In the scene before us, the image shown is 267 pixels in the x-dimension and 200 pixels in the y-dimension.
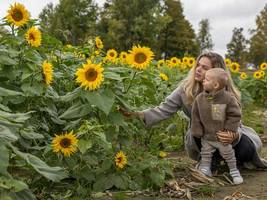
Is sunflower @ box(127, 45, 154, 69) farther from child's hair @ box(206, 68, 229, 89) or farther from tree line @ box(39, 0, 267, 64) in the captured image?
→ tree line @ box(39, 0, 267, 64)

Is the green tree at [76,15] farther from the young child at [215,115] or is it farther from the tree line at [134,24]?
the young child at [215,115]

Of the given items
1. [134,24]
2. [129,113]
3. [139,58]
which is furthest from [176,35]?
[139,58]

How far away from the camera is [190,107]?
4.68 metres

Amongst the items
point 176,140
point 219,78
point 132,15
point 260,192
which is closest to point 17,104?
point 219,78

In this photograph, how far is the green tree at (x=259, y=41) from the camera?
42406 millimetres

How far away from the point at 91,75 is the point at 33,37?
569mm

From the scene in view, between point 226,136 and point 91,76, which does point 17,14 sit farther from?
point 226,136

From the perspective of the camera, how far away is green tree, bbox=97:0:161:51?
33.4 meters

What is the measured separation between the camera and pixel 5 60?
3.44 m

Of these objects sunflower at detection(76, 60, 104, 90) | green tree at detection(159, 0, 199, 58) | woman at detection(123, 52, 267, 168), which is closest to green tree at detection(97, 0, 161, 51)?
green tree at detection(159, 0, 199, 58)

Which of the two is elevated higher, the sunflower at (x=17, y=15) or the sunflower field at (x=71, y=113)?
the sunflower at (x=17, y=15)

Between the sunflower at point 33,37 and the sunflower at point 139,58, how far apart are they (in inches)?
22.9

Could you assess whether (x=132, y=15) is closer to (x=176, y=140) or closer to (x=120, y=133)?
(x=176, y=140)

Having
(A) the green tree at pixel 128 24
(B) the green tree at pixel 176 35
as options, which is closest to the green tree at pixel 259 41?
(B) the green tree at pixel 176 35
